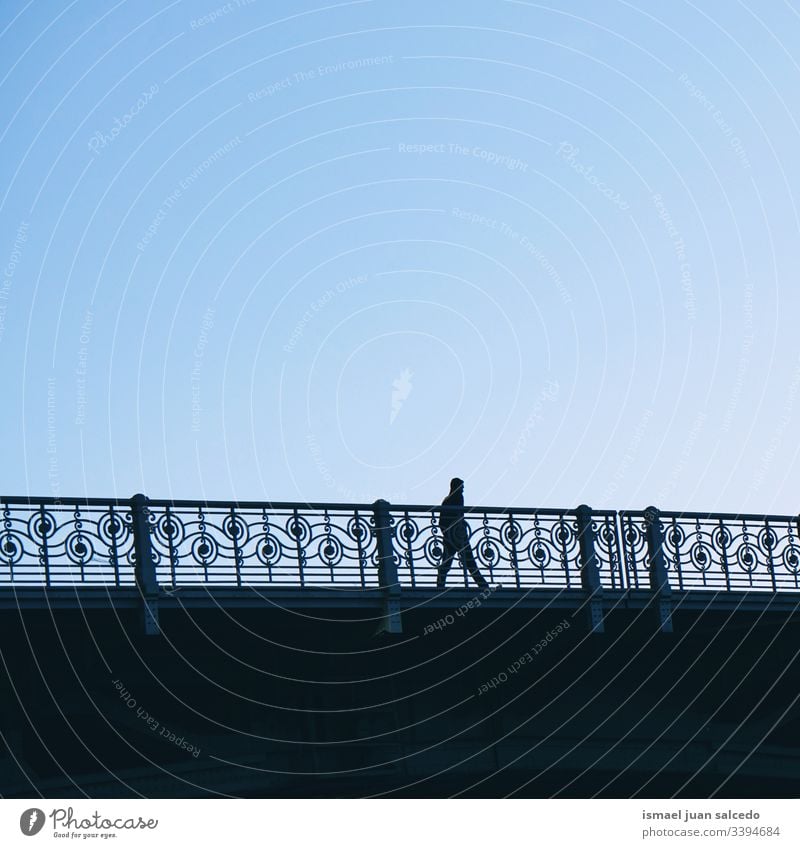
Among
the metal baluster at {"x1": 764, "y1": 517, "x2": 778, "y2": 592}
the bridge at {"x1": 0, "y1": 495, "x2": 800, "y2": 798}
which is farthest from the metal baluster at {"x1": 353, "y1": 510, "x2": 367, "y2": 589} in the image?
the metal baluster at {"x1": 764, "y1": 517, "x2": 778, "y2": 592}

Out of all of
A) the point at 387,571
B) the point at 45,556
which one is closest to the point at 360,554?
the point at 387,571

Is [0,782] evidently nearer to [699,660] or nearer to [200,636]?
[200,636]

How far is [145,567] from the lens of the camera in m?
20.8

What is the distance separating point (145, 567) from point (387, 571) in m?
3.64

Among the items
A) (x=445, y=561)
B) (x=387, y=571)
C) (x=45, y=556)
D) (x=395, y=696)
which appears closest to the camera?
(x=45, y=556)

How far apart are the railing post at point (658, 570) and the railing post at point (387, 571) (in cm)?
464

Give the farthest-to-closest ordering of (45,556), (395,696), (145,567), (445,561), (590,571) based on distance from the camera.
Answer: (395,696), (590,571), (445,561), (145,567), (45,556)

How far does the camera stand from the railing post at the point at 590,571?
2405 centimetres

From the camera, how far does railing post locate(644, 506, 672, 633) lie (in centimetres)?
2477

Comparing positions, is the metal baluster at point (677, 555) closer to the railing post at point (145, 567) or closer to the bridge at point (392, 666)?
the bridge at point (392, 666)

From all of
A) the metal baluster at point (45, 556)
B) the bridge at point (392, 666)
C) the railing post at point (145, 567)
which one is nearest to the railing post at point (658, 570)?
the bridge at point (392, 666)

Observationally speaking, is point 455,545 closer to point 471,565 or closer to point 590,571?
point 471,565

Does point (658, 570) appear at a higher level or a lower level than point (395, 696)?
higher

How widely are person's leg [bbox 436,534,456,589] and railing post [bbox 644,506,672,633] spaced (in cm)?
372
